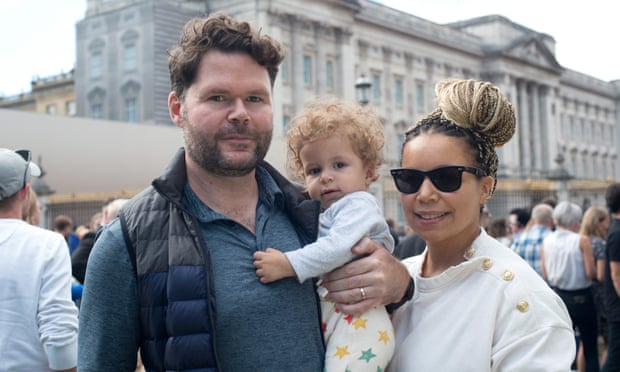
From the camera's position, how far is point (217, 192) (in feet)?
8.11

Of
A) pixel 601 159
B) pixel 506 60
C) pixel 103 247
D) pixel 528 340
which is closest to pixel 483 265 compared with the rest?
pixel 528 340

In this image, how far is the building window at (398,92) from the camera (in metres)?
44.7

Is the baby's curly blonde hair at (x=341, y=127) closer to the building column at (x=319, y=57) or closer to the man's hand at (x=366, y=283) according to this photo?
the man's hand at (x=366, y=283)

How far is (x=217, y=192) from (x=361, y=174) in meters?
0.66

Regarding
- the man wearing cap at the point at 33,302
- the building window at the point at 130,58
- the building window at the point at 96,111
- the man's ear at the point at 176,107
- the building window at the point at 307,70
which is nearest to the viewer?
the man's ear at the point at 176,107

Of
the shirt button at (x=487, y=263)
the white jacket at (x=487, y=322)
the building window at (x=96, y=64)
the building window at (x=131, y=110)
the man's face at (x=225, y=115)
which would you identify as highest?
the building window at (x=96, y=64)

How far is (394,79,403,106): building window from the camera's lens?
147 feet

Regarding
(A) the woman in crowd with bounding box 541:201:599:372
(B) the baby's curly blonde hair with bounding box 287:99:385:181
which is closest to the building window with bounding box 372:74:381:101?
(A) the woman in crowd with bounding box 541:201:599:372

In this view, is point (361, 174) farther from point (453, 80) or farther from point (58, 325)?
point (58, 325)

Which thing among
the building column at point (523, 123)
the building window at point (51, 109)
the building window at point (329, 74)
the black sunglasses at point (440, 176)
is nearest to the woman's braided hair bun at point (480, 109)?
the black sunglasses at point (440, 176)

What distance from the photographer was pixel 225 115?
236 centimetres

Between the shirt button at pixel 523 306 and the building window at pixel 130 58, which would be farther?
the building window at pixel 130 58

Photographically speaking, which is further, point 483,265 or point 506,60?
point 506,60

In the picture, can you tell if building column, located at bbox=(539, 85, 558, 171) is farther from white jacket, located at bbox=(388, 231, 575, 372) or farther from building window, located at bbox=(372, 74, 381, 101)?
white jacket, located at bbox=(388, 231, 575, 372)
